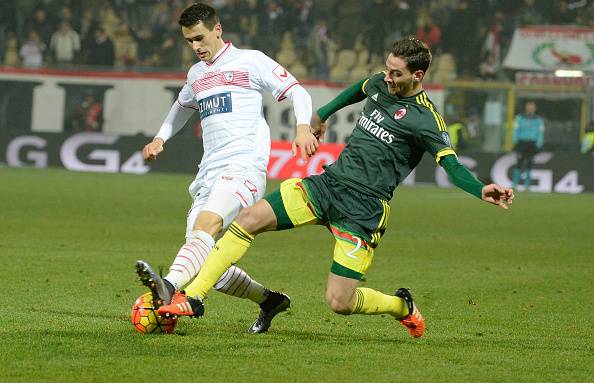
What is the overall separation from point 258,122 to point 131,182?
16794mm

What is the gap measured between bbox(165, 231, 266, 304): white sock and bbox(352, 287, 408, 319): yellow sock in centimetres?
75

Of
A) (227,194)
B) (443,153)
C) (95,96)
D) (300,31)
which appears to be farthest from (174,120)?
(300,31)

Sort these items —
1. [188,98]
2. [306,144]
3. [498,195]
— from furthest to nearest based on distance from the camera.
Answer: [188,98] → [306,144] → [498,195]

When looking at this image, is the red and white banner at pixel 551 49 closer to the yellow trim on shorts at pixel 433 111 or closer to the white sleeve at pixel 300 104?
the white sleeve at pixel 300 104

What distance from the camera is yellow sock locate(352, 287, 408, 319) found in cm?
752

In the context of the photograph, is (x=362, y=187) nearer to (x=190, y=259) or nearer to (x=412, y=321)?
(x=412, y=321)

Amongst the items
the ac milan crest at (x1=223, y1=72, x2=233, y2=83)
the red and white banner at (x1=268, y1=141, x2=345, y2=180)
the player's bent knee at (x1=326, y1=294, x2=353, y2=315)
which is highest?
the ac milan crest at (x1=223, y1=72, x2=233, y2=83)

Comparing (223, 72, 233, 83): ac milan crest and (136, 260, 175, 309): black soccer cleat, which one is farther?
(223, 72, 233, 83): ac milan crest

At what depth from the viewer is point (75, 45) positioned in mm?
31453

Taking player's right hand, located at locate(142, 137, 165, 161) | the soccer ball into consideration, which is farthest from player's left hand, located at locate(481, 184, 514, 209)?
player's right hand, located at locate(142, 137, 165, 161)

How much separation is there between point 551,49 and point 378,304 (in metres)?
23.0

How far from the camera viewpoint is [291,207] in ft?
23.9

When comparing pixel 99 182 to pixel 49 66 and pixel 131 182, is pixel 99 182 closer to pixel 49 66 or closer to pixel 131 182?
pixel 131 182

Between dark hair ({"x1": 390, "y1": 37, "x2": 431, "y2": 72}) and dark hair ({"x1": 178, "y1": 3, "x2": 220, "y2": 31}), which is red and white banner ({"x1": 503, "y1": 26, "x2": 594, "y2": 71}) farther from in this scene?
dark hair ({"x1": 390, "y1": 37, "x2": 431, "y2": 72})
